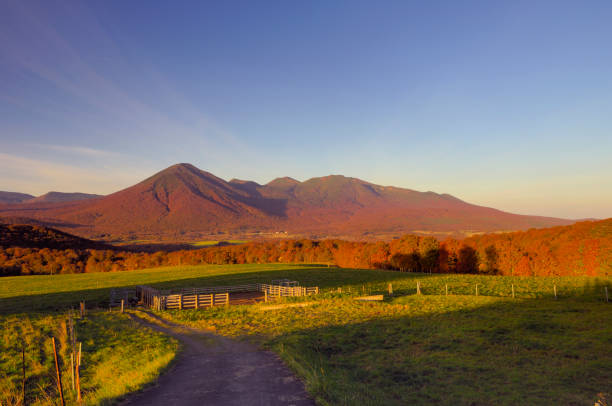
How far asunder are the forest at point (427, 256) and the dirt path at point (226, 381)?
59.1m

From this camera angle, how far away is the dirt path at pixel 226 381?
9.07 meters

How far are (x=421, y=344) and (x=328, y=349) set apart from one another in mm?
4485

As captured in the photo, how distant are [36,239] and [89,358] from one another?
127745mm

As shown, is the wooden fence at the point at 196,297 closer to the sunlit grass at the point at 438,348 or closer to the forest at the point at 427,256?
the sunlit grass at the point at 438,348

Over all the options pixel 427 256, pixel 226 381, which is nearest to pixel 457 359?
pixel 226 381

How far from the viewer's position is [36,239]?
4437 inches

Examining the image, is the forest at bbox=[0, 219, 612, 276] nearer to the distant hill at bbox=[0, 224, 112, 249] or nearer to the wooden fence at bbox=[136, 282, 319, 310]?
the distant hill at bbox=[0, 224, 112, 249]

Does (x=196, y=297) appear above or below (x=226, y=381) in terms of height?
below

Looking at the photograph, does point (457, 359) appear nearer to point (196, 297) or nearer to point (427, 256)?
point (196, 297)

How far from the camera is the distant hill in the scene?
10612 centimetres

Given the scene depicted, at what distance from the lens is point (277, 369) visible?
11539mm

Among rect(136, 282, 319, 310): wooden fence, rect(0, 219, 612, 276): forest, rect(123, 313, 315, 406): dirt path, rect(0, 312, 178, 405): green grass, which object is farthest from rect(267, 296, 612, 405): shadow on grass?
rect(0, 219, 612, 276): forest

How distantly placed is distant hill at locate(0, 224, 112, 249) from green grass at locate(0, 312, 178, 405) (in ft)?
353

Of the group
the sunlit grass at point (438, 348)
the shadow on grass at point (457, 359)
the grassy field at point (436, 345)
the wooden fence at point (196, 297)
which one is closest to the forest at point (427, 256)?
the grassy field at point (436, 345)
